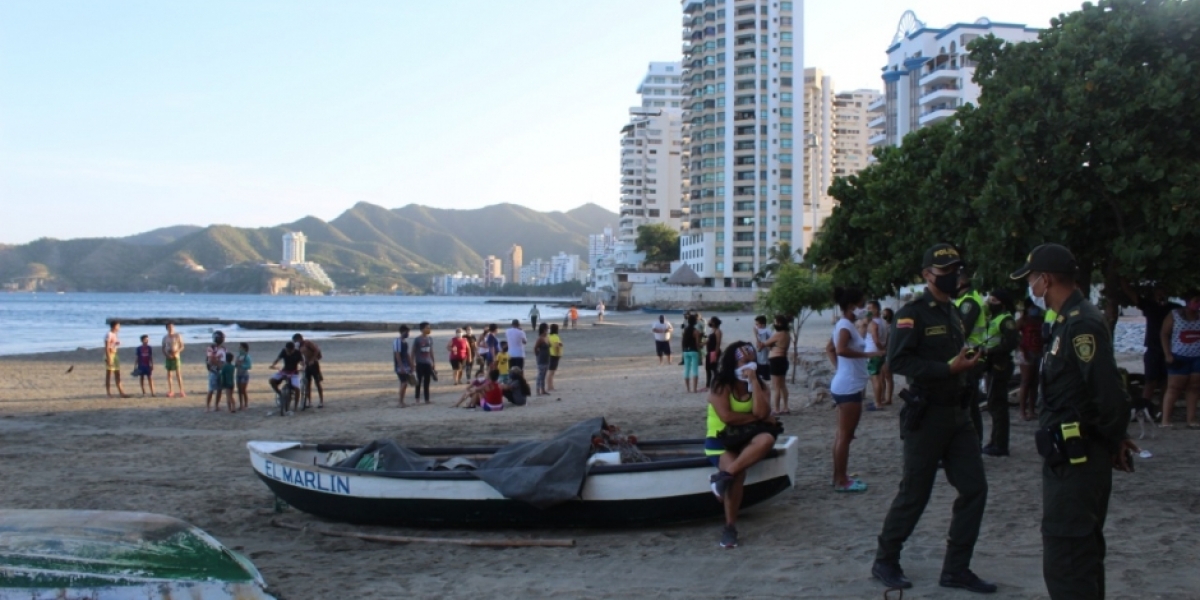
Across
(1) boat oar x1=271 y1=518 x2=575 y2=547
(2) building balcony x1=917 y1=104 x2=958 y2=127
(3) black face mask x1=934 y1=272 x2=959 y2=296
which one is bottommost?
(1) boat oar x1=271 y1=518 x2=575 y2=547

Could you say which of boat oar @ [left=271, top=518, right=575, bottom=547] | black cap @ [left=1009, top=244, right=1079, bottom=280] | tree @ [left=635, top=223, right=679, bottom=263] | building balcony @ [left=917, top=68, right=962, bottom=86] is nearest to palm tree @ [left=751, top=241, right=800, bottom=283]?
building balcony @ [left=917, top=68, right=962, bottom=86]

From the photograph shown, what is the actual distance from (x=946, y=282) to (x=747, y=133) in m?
101

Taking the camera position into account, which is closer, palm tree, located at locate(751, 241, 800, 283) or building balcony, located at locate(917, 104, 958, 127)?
building balcony, located at locate(917, 104, 958, 127)

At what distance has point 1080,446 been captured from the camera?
14.0ft

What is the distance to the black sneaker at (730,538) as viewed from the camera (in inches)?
280

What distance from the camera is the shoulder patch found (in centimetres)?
425

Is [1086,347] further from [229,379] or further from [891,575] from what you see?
[229,379]

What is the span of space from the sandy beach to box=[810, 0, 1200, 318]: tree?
94.8 inches

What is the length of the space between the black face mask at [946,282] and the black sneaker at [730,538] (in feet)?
8.47

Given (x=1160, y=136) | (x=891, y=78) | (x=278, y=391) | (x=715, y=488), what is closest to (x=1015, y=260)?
(x=1160, y=136)

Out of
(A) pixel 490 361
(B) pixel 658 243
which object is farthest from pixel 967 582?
(B) pixel 658 243

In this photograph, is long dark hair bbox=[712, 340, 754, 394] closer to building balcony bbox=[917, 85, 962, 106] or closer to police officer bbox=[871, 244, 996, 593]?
police officer bbox=[871, 244, 996, 593]

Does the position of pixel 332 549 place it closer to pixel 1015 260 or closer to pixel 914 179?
pixel 1015 260

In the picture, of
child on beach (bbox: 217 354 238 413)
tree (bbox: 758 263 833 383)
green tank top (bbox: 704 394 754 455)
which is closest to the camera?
green tank top (bbox: 704 394 754 455)
